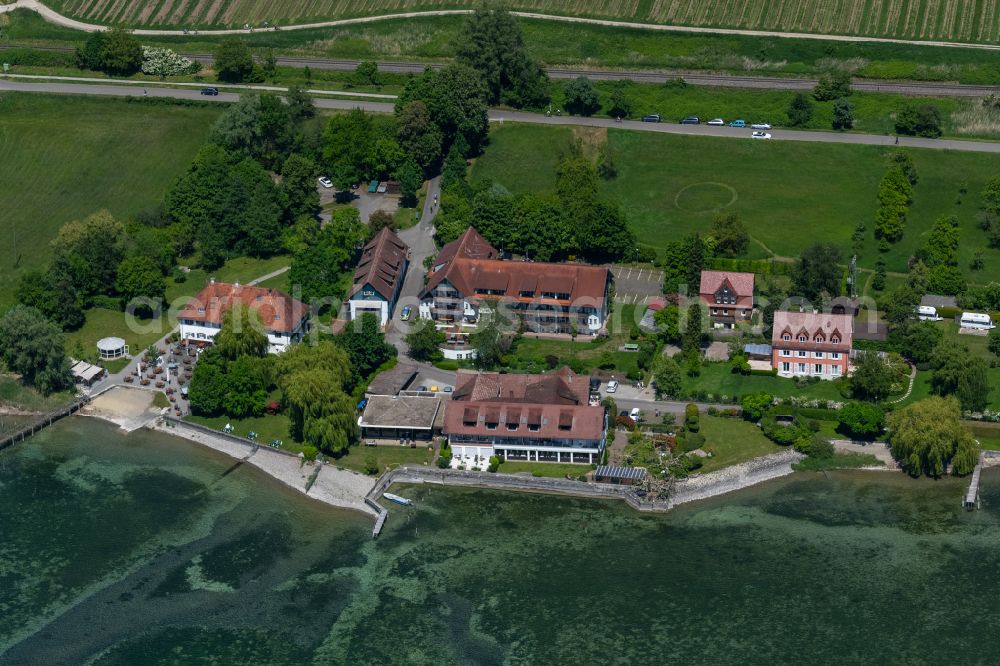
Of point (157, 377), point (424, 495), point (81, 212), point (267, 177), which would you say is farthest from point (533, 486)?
point (81, 212)

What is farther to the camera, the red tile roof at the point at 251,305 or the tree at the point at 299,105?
the tree at the point at 299,105

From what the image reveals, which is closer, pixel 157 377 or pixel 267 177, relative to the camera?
pixel 157 377

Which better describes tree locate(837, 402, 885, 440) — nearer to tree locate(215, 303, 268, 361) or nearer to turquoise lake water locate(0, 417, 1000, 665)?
turquoise lake water locate(0, 417, 1000, 665)

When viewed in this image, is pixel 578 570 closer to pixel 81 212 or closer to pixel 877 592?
pixel 877 592

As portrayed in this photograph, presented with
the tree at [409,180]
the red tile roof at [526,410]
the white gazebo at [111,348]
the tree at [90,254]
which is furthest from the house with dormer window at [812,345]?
the tree at [90,254]

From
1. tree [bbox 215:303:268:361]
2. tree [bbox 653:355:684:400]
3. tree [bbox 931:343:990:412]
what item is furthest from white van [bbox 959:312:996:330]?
tree [bbox 215:303:268:361]

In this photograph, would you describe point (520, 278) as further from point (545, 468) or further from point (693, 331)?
point (545, 468)

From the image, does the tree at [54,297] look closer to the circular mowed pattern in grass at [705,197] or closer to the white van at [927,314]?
the circular mowed pattern in grass at [705,197]
